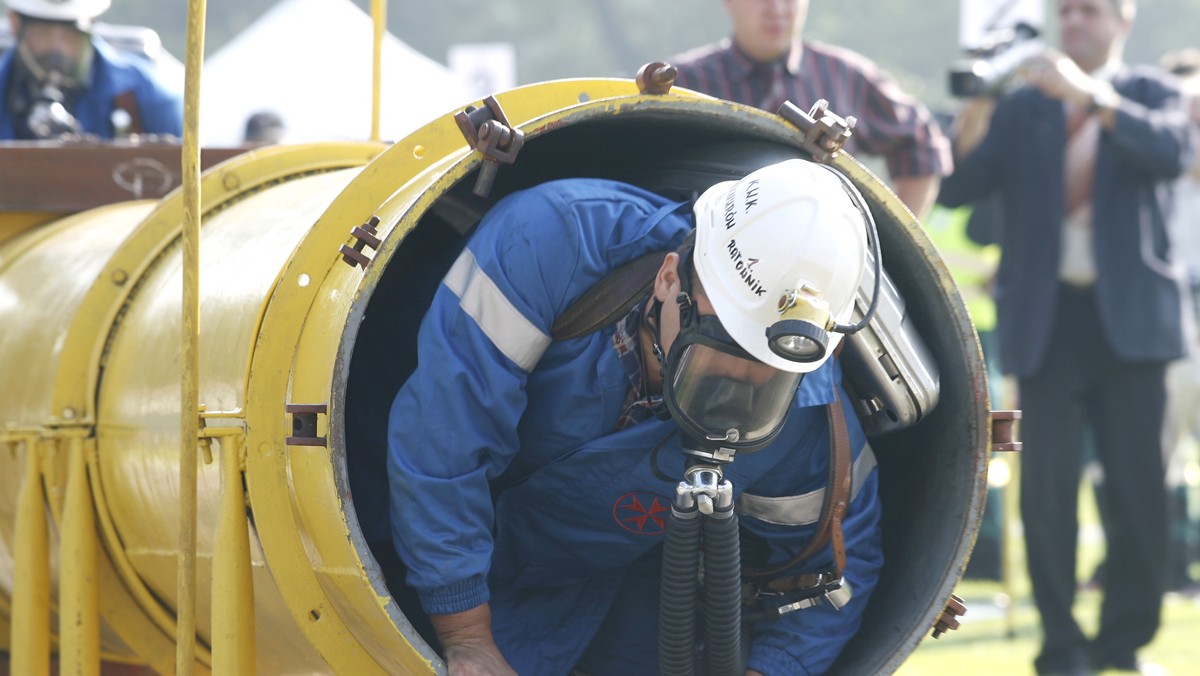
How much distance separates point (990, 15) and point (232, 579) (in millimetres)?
4944

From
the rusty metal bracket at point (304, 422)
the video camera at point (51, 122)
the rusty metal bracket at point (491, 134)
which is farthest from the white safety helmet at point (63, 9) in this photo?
the rusty metal bracket at point (304, 422)

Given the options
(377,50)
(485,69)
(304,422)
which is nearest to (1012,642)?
(377,50)

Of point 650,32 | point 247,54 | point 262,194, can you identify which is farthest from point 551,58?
point 262,194

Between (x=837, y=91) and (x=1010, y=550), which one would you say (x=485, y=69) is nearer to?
(x=1010, y=550)

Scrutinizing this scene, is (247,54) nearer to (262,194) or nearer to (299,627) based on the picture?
(262,194)

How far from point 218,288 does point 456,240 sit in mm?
578

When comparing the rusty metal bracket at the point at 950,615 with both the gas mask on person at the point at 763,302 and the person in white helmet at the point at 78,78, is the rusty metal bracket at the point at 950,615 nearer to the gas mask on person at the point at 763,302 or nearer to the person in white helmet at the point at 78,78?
the gas mask on person at the point at 763,302

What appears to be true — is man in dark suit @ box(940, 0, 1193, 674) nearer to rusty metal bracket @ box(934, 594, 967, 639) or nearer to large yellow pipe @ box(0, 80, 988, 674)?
large yellow pipe @ box(0, 80, 988, 674)

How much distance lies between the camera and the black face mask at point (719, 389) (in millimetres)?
2691

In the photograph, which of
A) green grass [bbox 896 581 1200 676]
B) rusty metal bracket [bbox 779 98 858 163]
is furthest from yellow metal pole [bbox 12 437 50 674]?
green grass [bbox 896 581 1200 676]

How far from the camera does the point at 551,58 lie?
1055 inches

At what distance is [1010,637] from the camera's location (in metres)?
6.29

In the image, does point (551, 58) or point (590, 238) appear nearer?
point (590, 238)

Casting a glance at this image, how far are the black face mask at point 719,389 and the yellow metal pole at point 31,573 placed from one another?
1.42 metres
